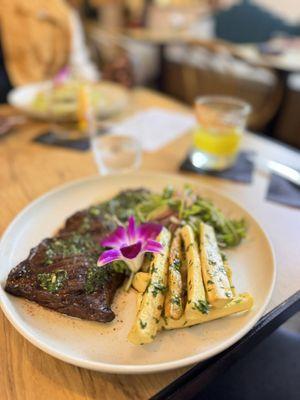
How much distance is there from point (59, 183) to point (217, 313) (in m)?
0.67

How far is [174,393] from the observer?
53 centimetres

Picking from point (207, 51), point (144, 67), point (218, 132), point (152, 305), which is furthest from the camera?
point (144, 67)

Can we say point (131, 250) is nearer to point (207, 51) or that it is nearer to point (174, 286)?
point (174, 286)

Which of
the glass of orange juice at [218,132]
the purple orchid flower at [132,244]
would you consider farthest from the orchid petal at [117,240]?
the glass of orange juice at [218,132]

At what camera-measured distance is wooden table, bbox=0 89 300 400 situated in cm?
52

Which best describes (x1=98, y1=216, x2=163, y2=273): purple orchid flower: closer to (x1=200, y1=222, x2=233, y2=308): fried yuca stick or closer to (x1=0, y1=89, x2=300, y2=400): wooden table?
(x1=200, y1=222, x2=233, y2=308): fried yuca stick

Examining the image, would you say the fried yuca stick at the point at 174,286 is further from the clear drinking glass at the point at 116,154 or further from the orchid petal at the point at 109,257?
the clear drinking glass at the point at 116,154

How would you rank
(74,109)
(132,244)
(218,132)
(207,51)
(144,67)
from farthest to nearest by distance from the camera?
(144,67) → (207,51) → (74,109) → (218,132) → (132,244)

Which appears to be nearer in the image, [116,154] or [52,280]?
[52,280]

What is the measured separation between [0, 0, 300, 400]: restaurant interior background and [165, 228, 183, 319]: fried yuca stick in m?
0.49

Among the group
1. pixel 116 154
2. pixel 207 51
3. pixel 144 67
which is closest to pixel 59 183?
pixel 116 154

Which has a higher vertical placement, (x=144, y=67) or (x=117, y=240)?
(x=117, y=240)

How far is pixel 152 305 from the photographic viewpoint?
21.6 inches

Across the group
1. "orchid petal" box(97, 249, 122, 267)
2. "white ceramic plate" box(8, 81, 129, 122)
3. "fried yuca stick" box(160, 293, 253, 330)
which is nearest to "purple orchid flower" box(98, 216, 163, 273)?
"orchid petal" box(97, 249, 122, 267)
